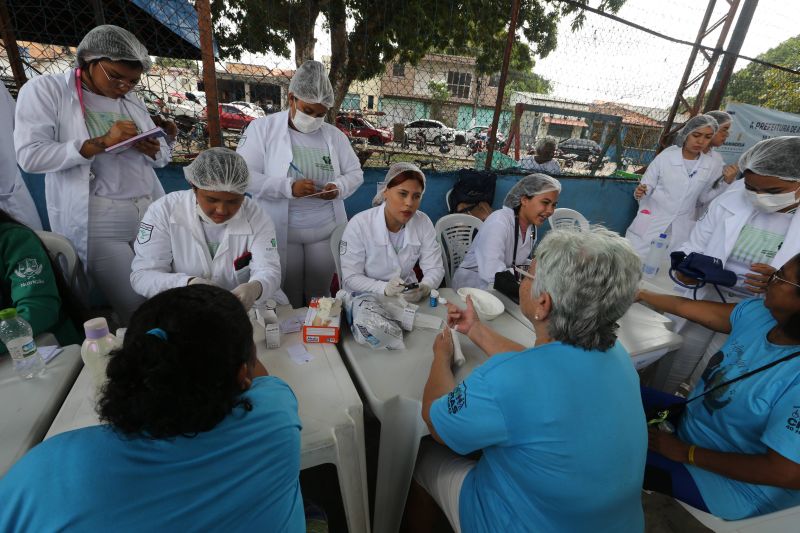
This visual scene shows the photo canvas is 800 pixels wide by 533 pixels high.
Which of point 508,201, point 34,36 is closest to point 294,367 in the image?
point 508,201

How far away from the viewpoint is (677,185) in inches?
155

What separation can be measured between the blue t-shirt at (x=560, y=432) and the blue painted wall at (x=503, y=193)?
307cm

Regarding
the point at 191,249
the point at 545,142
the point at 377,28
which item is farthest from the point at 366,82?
the point at 191,249

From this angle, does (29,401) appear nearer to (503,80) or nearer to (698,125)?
(503,80)

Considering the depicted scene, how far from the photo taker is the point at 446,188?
436 cm

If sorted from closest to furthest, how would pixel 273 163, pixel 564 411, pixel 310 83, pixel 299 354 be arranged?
pixel 564 411 < pixel 299 354 < pixel 310 83 < pixel 273 163

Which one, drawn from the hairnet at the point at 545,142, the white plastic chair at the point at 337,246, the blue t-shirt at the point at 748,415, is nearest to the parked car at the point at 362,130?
the white plastic chair at the point at 337,246

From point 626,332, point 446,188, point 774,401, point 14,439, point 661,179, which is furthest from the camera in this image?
point 446,188

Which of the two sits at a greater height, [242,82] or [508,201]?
[242,82]

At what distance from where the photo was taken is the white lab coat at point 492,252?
2.64 metres

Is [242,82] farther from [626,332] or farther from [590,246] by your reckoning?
[626,332]

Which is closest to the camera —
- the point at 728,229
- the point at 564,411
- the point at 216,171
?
the point at 564,411

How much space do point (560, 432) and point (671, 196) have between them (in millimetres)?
4114

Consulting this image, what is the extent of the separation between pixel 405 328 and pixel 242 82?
2762mm
